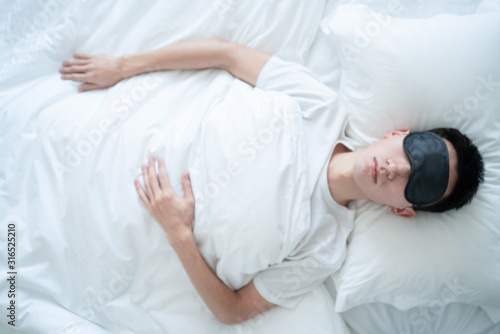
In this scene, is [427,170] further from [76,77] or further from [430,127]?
[76,77]

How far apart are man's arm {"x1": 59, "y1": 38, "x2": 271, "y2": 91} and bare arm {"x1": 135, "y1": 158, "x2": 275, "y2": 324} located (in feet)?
1.22

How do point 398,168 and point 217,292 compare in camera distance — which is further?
point 217,292

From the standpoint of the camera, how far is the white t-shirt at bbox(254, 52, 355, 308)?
1.05 metres

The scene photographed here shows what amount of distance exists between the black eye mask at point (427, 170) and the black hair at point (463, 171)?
79 millimetres

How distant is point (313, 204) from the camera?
107cm

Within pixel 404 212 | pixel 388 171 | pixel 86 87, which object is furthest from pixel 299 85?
pixel 86 87

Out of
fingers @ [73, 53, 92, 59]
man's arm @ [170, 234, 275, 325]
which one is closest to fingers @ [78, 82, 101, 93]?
fingers @ [73, 53, 92, 59]

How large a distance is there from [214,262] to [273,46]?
32.1 inches

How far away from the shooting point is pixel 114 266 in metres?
1.04

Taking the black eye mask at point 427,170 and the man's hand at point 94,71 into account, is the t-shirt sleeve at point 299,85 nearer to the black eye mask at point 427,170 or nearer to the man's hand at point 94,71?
the black eye mask at point 427,170

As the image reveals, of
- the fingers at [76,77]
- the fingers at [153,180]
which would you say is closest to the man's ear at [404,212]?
the fingers at [153,180]

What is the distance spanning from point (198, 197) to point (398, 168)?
586 mm

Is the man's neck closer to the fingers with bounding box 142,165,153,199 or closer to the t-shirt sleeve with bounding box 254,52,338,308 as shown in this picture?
the t-shirt sleeve with bounding box 254,52,338,308

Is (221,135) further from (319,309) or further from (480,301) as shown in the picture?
(480,301)
